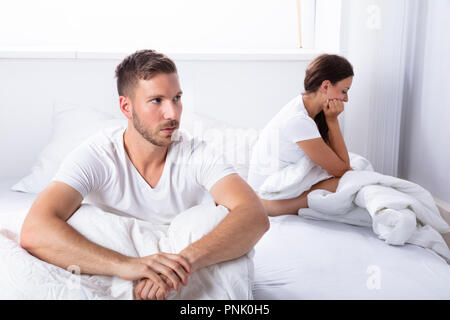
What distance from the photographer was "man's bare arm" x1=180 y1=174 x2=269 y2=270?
914 millimetres

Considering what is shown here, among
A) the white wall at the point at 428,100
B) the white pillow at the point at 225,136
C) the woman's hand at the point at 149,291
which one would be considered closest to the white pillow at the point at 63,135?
the white pillow at the point at 225,136

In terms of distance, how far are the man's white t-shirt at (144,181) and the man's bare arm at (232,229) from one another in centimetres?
5

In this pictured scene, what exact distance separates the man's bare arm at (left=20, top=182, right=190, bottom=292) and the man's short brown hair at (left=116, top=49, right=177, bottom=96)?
34cm

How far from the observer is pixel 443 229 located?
1.43 m

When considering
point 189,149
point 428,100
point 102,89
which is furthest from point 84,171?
point 428,100

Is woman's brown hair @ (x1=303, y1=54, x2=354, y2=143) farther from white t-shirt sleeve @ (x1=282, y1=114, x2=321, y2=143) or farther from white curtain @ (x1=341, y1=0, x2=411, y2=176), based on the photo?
white curtain @ (x1=341, y1=0, x2=411, y2=176)

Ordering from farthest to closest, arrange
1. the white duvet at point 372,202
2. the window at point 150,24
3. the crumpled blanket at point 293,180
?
the window at point 150,24 → the crumpled blanket at point 293,180 → the white duvet at point 372,202

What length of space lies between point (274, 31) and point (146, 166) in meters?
1.46

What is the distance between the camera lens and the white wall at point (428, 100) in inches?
65.8

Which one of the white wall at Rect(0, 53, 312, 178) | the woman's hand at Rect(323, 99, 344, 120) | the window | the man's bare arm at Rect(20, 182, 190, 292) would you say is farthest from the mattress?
the window

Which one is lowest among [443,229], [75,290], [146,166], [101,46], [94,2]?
[443,229]

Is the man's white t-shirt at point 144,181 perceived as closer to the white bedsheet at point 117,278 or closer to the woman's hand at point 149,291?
the white bedsheet at point 117,278
